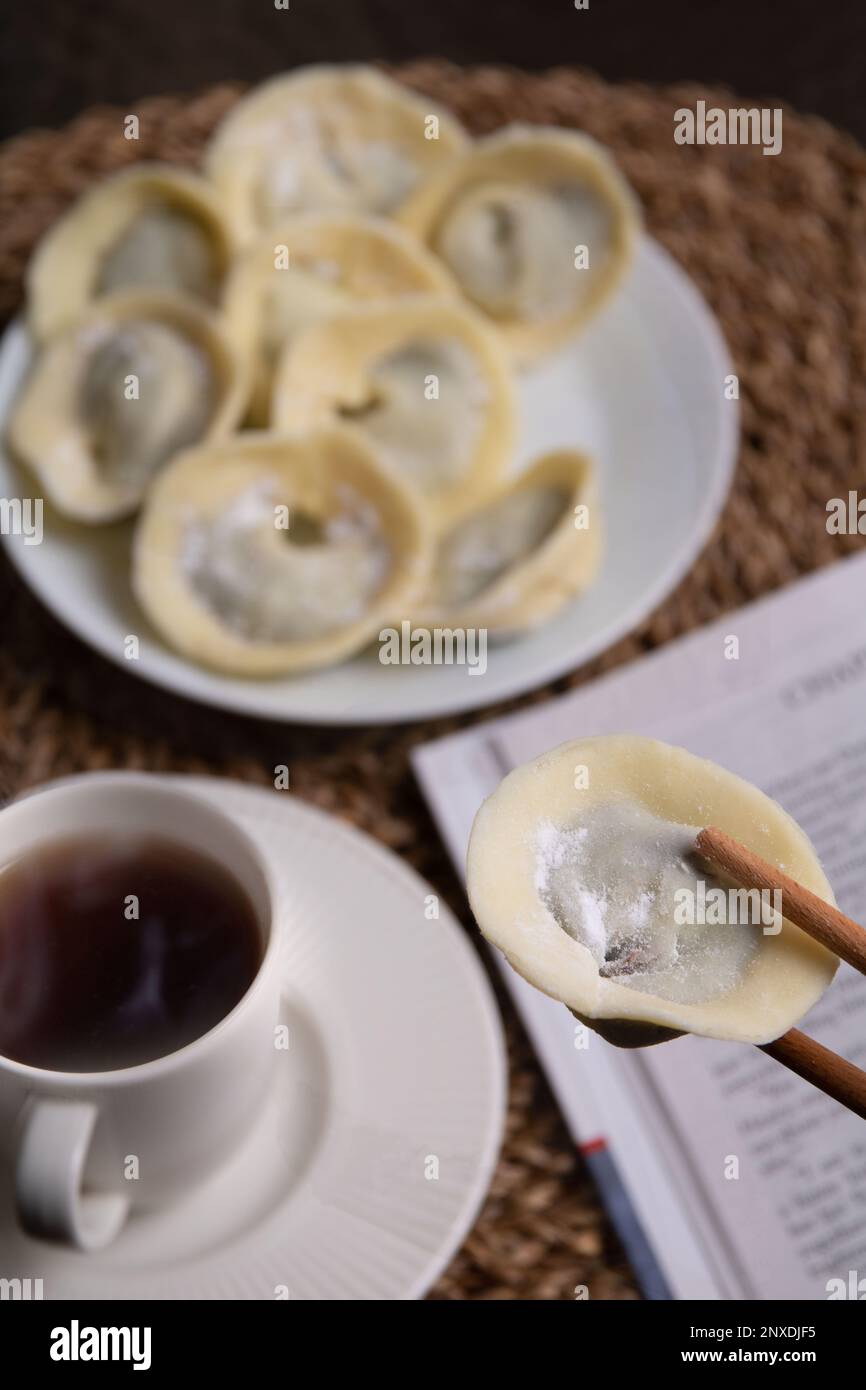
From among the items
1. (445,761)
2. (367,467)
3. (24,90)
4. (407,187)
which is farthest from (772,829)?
(24,90)

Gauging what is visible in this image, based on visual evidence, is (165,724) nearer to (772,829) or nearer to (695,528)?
(695,528)

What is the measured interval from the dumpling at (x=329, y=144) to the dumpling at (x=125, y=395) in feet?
0.31

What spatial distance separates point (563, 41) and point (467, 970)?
3.02ft

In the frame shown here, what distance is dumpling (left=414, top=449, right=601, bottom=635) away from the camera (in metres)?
0.58

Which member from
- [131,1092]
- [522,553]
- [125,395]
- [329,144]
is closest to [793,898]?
[131,1092]

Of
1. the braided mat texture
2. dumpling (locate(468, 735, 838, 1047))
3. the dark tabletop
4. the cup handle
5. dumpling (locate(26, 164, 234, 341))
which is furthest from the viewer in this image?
the dark tabletop

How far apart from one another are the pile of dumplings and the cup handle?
26 cm

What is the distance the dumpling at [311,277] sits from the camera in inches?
26.5

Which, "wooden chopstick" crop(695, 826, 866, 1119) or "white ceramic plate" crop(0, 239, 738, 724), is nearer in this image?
"wooden chopstick" crop(695, 826, 866, 1119)

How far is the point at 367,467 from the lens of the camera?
0.62m

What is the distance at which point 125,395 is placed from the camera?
2.16ft

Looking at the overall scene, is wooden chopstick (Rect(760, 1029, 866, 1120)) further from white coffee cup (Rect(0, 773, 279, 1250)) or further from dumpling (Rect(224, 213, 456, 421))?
dumpling (Rect(224, 213, 456, 421))

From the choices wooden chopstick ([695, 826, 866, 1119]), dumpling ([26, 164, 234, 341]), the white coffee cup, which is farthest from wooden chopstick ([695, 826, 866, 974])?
dumpling ([26, 164, 234, 341])

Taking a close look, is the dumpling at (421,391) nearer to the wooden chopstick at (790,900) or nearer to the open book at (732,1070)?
the open book at (732,1070)
